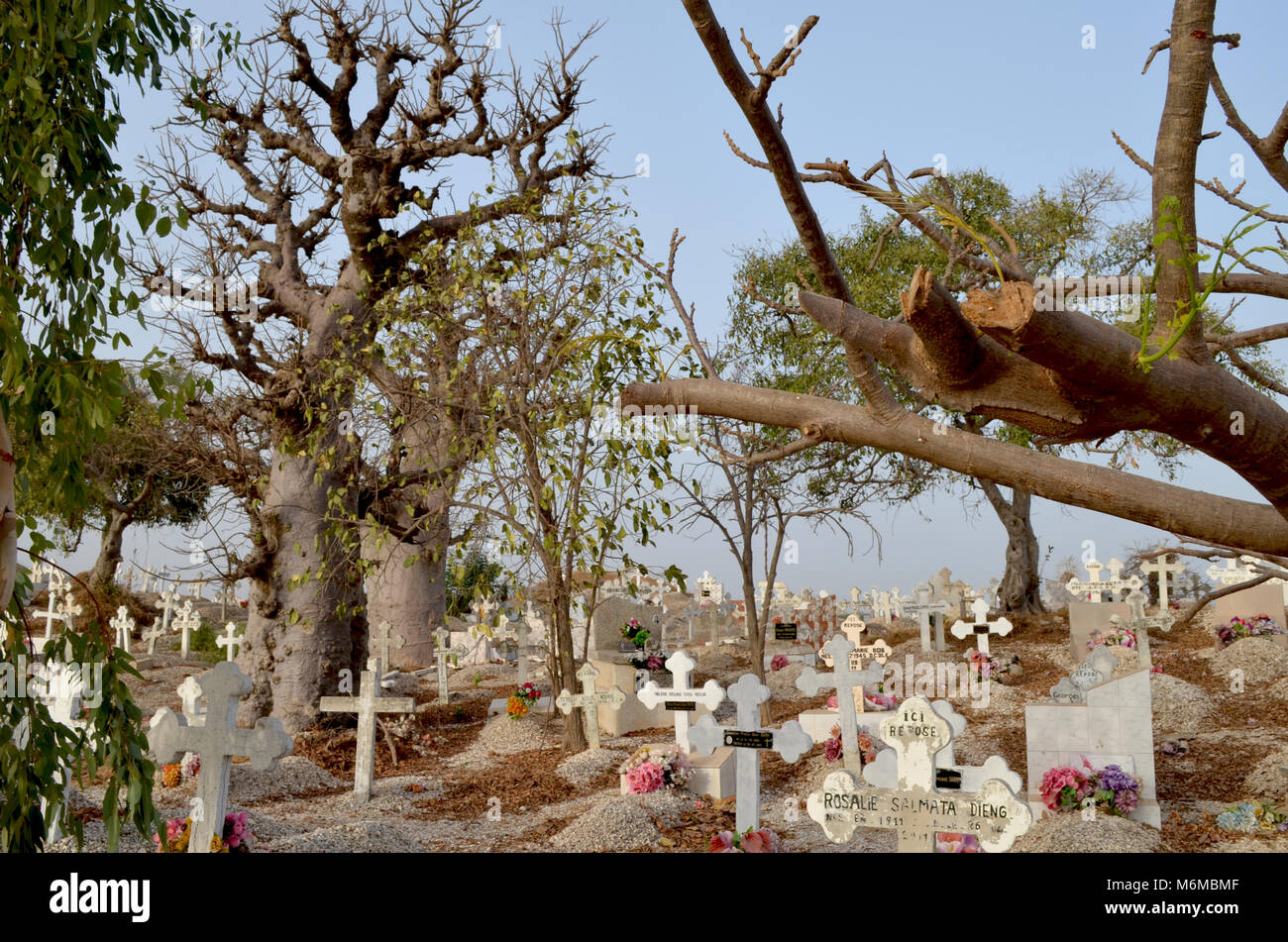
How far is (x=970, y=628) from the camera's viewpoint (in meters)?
13.1

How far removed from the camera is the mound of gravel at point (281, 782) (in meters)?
8.69

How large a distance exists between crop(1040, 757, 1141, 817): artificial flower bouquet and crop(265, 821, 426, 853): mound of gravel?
4.42 m

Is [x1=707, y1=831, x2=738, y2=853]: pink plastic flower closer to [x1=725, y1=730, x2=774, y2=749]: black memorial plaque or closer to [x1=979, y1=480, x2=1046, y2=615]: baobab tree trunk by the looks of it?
[x1=725, y1=730, x2=774, y2=749]: black memorial plaque

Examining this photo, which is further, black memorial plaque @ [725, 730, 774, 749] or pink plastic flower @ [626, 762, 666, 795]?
pink plastic flower @ [626, 762, 666, 795]

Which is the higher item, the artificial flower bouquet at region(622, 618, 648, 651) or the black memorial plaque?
the black memorial plaque

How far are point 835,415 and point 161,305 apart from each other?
31.7 ft

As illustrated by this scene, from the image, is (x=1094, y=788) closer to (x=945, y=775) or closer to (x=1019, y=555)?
(x=945, y=775)

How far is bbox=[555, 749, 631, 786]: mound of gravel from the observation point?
28.8ft

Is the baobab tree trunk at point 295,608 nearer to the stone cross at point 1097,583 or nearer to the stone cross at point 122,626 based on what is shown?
the stone cross at point 122,626

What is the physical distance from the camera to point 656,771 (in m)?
7.65

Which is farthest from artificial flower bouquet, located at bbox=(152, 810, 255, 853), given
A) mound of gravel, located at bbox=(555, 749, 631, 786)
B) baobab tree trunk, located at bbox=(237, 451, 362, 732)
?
baobab tree trunk, located at bbox=(237, 451, 362, 732)

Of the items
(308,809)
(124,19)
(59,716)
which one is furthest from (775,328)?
(124,19)

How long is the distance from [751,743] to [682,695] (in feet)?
7.58

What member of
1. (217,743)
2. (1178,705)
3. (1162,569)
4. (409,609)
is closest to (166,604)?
(409,609)
